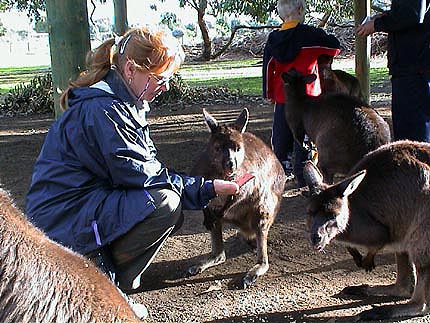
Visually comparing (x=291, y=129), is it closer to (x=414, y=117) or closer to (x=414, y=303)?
(x=414, y=117)

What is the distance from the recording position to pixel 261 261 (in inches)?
148

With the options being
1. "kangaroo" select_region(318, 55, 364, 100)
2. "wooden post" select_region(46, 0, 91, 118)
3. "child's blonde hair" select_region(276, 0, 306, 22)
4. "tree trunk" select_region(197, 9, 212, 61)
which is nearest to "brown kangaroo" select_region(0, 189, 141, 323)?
"wooden post" select_region(46, 0, 91, 118)

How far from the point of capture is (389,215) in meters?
3.21

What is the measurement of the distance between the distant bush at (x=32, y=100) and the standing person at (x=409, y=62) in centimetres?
693

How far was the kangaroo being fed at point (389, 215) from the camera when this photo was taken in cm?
305

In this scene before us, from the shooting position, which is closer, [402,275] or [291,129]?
[402,275]

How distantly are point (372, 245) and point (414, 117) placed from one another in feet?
4.75

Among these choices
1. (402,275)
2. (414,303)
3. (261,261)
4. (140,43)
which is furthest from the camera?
(261,261)

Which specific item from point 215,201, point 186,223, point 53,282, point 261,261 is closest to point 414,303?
point 261,261

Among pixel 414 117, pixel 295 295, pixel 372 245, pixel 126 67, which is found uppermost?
pixel 126 67

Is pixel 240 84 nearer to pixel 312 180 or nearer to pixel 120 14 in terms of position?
pixel 120 14

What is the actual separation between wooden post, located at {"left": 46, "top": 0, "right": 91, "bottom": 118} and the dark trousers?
5.64 feet

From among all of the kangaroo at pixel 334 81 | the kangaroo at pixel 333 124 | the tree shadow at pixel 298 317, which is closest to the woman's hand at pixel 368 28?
the kangaroo at pixel 333 124

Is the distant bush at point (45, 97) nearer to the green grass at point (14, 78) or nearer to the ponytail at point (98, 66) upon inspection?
the green grass at point (14, 78)
